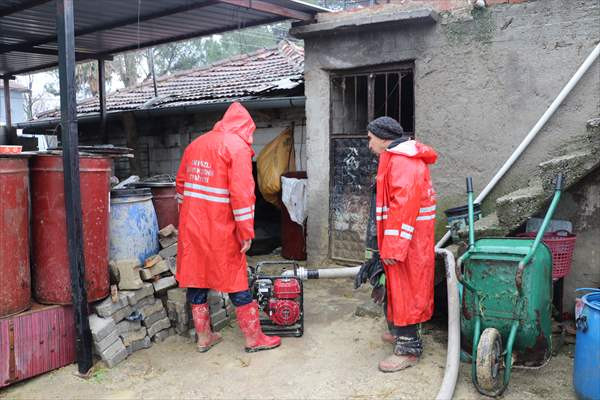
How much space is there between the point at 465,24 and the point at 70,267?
4646 mm

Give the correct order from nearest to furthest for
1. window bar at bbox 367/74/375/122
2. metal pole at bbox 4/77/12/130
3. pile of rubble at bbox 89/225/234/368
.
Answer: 1. pile of rubble at bbox 89/225/234/368
2. window bar at bbox 367/74/375/122
3. metal pole at bbox 4/77/12/130

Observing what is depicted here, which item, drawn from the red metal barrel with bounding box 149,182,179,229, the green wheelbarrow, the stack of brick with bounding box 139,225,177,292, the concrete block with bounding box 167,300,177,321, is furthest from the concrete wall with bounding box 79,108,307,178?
the green wheelbarrow

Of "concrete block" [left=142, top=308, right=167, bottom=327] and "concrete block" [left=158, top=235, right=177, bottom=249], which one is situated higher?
"concrete block" [left=158, top=235, right=177, bottom=249]

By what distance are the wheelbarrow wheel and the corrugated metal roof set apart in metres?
3.87

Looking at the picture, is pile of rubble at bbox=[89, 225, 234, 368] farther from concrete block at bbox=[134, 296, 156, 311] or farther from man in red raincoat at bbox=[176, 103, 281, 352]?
man in red raincoat at bbox=[176, 103, 281, 352]

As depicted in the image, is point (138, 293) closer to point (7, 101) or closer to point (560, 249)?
point (560, 249)

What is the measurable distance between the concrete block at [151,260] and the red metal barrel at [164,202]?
71 centimetres

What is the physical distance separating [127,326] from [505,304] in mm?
3155

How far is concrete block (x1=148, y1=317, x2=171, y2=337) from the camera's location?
4766mm

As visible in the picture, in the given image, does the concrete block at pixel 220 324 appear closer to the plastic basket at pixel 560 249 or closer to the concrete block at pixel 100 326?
the concrete block at pixel 100 326

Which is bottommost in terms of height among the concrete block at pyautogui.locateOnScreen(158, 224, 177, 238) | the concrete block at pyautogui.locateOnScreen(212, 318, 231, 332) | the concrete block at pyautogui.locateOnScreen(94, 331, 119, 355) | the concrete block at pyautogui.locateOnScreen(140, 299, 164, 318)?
the concrete block at pyautogui.locateOnScreen(212, 318, 231, 332)

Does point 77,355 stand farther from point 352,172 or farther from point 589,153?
point 589,153

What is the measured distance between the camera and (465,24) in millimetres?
5625

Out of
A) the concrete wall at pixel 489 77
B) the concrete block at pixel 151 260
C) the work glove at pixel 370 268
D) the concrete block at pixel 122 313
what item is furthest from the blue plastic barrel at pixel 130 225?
the concrete wall at pixel 489 77
